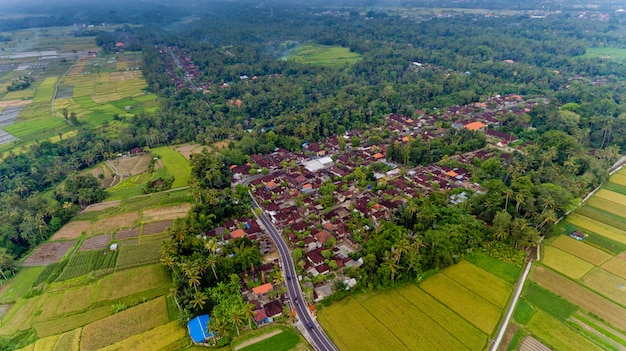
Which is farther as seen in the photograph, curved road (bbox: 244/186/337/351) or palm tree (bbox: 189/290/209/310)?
palm tree (bbox: 189/290/209/310)

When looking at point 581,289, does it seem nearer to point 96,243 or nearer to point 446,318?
point 446,318

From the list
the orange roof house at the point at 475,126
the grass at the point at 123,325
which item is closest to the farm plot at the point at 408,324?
the grass at the point at 123,325

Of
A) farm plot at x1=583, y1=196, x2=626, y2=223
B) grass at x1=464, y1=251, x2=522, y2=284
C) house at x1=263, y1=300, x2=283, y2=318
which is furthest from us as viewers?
farm plot at x1=583, y1=196, x2=626, y2=223

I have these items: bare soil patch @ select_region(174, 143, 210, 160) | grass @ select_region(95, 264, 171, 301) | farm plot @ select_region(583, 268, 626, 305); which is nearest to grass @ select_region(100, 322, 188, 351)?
grass @ select_region(95, 264, 171, 301)

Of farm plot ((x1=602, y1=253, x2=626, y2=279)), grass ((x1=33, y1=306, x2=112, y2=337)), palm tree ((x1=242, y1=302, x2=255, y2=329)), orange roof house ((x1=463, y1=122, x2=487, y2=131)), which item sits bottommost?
farm plot ((x1=602, y1=253, x2=626, y2=279))

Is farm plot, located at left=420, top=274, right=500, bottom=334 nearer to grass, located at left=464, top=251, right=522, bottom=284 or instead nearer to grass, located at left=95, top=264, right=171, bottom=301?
grass, located at left=464, top=251, right=522, bottom=284
